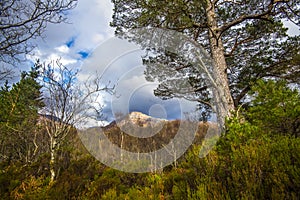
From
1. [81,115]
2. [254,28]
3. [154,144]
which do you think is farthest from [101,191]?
[154,144]

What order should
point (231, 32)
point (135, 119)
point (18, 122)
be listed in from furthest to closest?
point (18, 122), point (135, 119), point (231, 32)

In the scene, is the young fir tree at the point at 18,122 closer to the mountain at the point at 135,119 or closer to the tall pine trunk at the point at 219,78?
the mountain at the point at 135,119

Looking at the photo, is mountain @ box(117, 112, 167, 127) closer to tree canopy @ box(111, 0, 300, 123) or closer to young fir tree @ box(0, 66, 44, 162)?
tree canopy @ box(111, 0, 300, 123)

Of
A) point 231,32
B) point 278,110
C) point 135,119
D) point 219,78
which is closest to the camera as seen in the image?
point 278,110

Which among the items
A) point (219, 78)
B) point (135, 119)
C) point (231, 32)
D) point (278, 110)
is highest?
point (231, 32)

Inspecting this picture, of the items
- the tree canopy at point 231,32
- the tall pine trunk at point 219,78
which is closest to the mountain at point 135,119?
the tree canopy at point 231,32

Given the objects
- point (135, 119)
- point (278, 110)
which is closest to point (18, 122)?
point (135, 119)

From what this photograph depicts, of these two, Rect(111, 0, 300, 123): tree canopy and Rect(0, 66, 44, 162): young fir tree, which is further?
Rect(0, 66, 44, 162): young fir tree

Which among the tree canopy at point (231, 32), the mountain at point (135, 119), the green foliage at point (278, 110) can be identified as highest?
the tree canopy at point (231, 32)

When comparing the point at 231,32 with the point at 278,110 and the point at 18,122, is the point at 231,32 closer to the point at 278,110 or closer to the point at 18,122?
the point at 278,110

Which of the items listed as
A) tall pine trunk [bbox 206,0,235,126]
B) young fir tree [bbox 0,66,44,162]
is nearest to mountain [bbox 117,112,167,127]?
tall pine trunk [bbox 206,0,235,126]

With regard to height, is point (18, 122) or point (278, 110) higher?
point (18, 122)

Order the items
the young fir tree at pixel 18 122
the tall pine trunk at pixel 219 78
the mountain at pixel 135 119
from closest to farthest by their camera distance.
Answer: the tall pine trunk at pixel 219 78
the mountain at pixel 135 119
the young fir tree at pixel 18 122

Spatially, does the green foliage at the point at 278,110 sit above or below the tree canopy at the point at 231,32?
below
